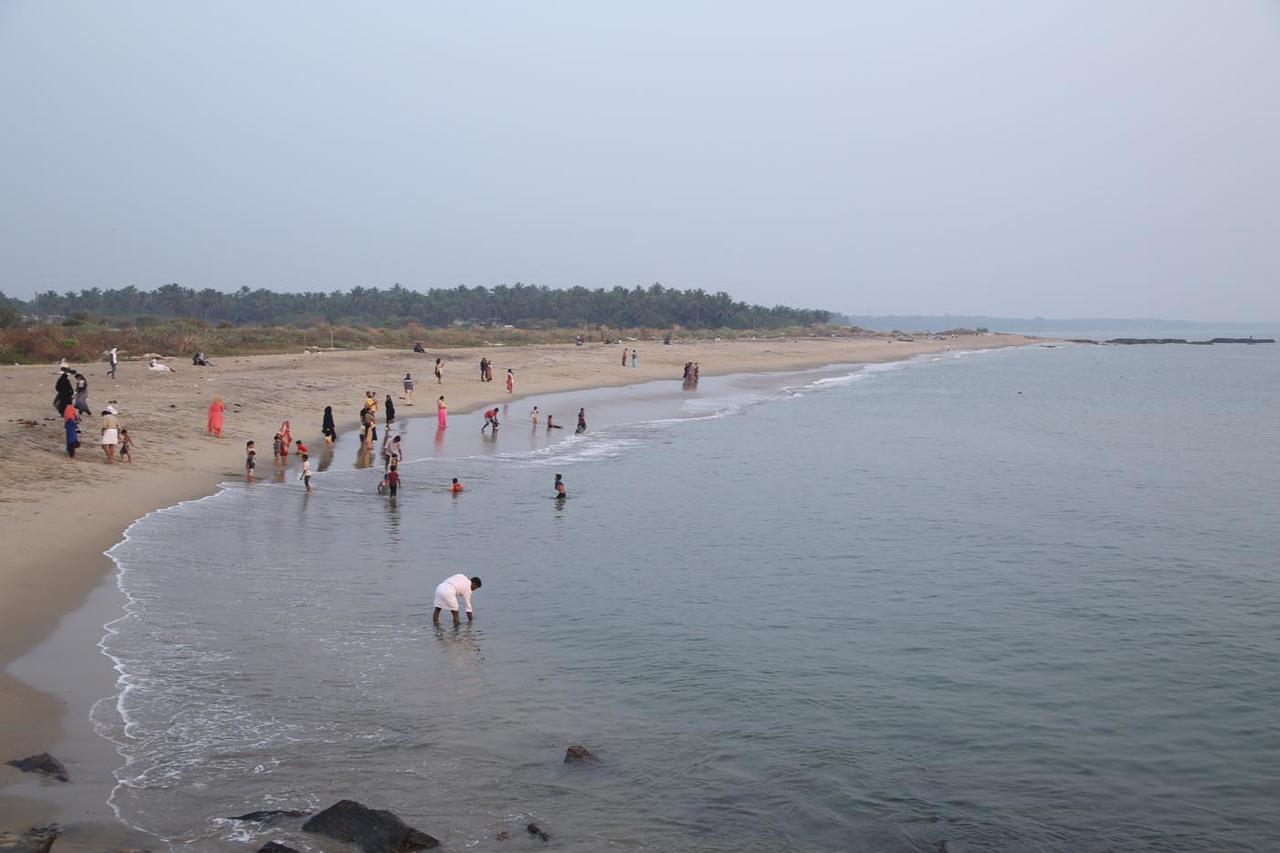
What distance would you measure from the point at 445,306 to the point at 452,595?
130161 mm

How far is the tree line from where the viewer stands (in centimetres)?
13275

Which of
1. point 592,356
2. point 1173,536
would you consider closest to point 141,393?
point 1173,536

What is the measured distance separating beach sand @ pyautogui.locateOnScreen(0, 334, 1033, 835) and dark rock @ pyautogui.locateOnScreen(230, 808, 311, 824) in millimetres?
1380

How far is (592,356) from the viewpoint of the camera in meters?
78.1

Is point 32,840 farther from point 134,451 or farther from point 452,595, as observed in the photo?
point 134,451

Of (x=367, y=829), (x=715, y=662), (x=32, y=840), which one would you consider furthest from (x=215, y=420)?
(x=367, y=829)

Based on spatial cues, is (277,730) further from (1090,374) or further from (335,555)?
(1090,374)

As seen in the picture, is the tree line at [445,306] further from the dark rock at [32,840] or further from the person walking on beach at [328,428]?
the dark rock at [32,840]

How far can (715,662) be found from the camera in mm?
15578

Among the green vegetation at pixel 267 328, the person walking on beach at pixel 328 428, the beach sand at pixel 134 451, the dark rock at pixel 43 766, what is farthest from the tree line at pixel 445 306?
the dark rock at pixel 43 766

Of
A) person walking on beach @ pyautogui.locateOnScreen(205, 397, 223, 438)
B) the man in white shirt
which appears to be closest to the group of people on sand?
person walking on beach @ pyautogui.locateOnScreen(205, 397, 223, 438)

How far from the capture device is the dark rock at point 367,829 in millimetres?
9352

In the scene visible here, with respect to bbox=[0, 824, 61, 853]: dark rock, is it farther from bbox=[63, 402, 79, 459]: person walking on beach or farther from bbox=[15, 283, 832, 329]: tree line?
bbox=[15, 283, 832, 329]: tree line

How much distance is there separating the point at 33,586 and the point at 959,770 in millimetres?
13721
